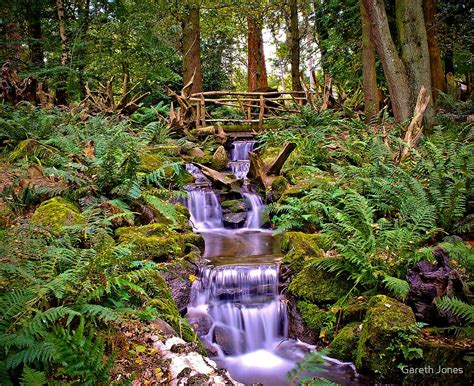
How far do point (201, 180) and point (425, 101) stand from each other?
5604mm

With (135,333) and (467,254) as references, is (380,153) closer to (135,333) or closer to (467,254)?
(467,254)

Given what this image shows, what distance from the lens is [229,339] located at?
5.16 metres

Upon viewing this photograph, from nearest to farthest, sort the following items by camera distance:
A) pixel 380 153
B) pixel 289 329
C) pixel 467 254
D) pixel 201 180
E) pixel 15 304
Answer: pixel 15 304, pixel 467 254, pixel 289 329, pixel 380 153, pixel 201 180

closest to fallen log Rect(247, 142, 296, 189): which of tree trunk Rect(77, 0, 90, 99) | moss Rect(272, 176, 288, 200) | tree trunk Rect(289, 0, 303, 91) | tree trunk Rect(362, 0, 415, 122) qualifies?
moss Rect(272, 176, 288, 200)

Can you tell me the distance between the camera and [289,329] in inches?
207

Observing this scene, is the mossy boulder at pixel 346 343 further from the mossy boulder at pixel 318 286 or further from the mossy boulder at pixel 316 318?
the mossy boulder at pixel 318 286


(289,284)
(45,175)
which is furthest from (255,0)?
(289,284)

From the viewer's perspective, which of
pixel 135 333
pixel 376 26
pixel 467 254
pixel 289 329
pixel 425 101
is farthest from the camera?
pixel 376 26

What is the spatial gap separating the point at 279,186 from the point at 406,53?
15.3ft

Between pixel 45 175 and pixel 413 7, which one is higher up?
pixel 413 7

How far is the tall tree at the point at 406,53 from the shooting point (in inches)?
380

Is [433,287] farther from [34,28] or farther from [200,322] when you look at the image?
[34,28]

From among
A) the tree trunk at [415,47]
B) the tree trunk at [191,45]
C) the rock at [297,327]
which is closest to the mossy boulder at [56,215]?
the rock at [297,327]

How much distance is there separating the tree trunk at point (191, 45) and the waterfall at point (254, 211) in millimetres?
7228
